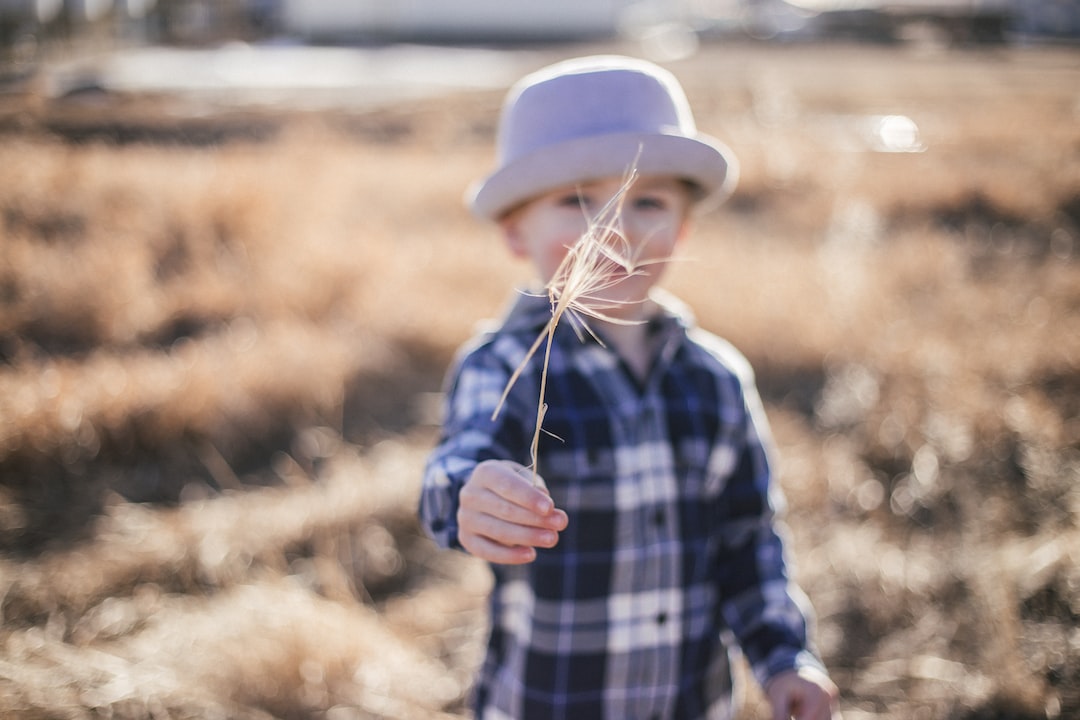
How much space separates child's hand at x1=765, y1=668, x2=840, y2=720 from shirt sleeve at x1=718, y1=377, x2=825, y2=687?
0.08 feet

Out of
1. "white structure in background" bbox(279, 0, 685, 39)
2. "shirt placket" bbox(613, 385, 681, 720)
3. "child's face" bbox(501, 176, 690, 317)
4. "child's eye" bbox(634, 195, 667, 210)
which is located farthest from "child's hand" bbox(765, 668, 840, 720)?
"white structure in background" bbox(279, 0, 685, 39)

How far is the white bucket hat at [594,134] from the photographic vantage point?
118 cm

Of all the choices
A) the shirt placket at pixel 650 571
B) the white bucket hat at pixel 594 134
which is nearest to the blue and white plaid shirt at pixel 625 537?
the shirt placket at pixel 650 571

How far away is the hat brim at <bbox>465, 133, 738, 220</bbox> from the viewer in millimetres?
1176

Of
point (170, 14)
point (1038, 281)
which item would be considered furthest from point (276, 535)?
point (1038, 281)

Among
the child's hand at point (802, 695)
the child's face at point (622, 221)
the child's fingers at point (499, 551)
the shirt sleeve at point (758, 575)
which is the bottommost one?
the child's hand at point (802, 695)

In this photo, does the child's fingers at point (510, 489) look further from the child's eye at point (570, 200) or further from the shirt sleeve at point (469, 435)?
the child's eye at point (570, 200)

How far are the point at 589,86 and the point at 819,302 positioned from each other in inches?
120

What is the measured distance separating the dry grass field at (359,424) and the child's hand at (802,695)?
715 mm

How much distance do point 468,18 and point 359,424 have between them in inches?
1060

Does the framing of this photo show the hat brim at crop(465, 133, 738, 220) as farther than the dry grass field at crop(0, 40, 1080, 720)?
No

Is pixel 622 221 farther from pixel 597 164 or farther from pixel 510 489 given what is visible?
pixel 510 489

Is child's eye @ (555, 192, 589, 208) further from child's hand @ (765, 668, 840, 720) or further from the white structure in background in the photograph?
the white structure in background

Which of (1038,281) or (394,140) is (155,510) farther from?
(394,140)
